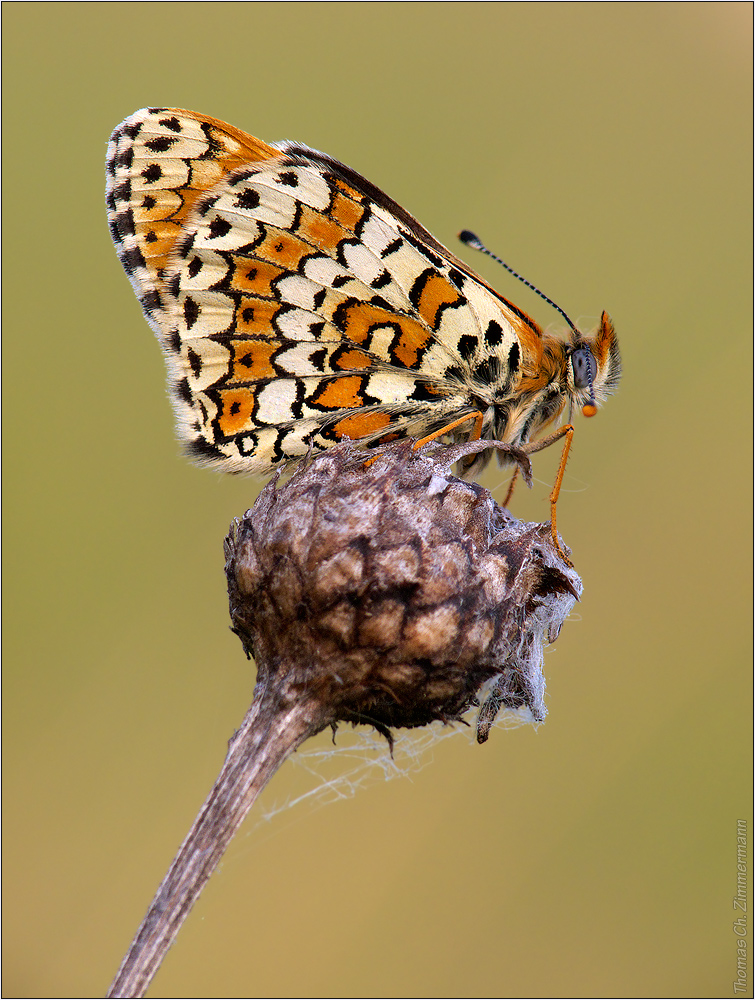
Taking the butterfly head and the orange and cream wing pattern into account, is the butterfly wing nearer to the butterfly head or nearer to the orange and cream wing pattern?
the orange and cream wing pattern

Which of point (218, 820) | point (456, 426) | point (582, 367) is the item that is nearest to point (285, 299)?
point (456, 426)

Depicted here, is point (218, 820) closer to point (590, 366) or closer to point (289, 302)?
point (289, 302)

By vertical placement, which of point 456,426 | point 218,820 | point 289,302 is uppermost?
point 289,302

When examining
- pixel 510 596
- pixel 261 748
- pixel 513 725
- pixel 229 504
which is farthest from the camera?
pixel 229 504

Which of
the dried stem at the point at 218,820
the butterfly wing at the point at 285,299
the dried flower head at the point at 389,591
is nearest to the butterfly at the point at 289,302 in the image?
the butterfly wing at the point at 285,299

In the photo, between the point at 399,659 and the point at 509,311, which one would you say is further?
the point at 509,311

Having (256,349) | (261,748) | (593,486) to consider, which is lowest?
(593,486)

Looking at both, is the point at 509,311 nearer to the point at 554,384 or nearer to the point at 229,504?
the point at 554,384

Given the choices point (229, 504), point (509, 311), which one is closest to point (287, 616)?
point (509, 311)
